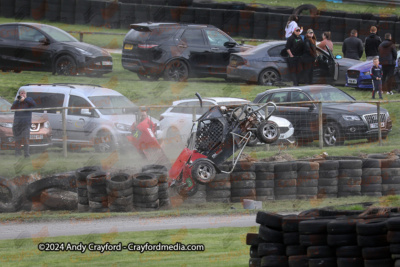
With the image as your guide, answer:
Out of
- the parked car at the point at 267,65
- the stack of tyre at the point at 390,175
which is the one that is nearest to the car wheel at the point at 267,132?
the stack of tyre at the point at 390,175

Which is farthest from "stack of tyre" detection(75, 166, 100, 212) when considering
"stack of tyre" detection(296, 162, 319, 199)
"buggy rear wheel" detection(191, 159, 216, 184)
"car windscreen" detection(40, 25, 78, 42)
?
"car windscreen" detection(40, 25, 78, 42)

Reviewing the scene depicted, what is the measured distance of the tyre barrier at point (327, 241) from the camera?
6863mm

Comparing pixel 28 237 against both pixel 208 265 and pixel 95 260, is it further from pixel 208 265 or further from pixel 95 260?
pixel 208 265

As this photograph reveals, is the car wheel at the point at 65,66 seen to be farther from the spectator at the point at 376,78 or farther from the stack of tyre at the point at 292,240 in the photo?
the stack of tyre at the point at 292,240

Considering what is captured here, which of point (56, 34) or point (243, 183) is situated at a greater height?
point (56, 34)

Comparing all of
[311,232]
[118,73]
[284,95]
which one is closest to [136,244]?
[311,232]

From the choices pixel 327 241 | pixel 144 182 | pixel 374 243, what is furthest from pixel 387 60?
pixel 374 243

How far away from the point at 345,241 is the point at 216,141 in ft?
22.5

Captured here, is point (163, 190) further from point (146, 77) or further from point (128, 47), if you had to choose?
point (146, 77)

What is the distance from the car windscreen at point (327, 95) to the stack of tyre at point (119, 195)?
6.56 m

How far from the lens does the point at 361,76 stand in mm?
21875

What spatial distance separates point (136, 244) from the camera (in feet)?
31.9

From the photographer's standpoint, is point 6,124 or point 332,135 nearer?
point 6,124

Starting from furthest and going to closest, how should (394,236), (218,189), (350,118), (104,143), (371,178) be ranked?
(350,118), (104,143), (371,178), (218,189), (394,236)
